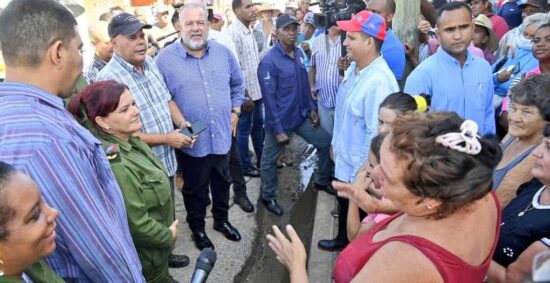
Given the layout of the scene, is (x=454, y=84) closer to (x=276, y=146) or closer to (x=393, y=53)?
(x=393, y=53)

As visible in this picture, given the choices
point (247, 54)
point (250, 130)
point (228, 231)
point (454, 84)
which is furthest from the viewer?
point (250, 130)

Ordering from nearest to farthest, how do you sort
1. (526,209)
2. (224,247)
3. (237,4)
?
(526,209)
(224,247)
(237,4)

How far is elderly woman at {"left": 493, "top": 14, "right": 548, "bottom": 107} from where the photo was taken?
13.7ft

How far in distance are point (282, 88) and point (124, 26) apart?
1.80m

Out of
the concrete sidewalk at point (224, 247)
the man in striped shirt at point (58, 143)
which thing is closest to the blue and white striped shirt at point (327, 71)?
the concrete sidewalk at point (224, 247)

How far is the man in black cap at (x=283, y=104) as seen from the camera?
14.5 ft

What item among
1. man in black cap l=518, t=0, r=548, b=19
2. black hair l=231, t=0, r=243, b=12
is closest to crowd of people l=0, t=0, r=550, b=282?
black hair l=231, t=0, r=243, b=12

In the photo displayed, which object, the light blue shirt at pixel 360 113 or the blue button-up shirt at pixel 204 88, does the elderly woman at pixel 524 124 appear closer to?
the light blue shirt at pixel 360 113

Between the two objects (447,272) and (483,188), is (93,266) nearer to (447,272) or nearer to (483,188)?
(447,272)

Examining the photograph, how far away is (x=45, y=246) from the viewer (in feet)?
4.49

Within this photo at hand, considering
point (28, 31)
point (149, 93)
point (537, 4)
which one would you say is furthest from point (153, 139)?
point (537, 4)

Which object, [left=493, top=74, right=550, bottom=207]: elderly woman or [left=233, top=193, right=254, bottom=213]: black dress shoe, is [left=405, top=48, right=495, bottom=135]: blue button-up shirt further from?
[left=233, top=193, right=254, bottom=213]: black dress shoe

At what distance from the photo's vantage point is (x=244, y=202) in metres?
4.62

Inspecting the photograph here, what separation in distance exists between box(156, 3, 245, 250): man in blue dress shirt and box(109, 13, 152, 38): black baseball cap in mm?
401
